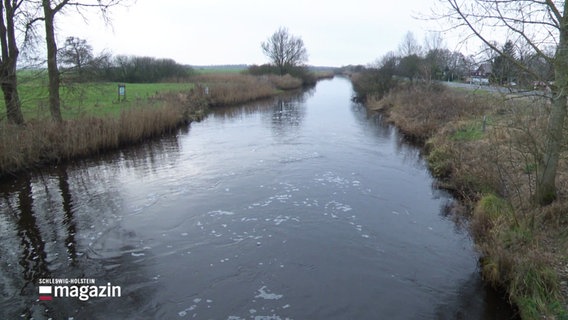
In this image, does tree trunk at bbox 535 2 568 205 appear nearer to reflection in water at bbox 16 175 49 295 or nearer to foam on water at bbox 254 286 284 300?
foam on water at bbox 254 286 284 300

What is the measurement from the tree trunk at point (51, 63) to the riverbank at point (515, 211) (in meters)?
16.6

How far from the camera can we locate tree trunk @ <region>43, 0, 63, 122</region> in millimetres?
17219

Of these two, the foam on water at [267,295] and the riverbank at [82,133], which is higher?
the riverbank at [82,133]

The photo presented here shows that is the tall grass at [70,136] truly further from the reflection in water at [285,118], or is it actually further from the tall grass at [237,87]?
the tall grass at [237,87]

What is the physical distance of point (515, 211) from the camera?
28.1ft

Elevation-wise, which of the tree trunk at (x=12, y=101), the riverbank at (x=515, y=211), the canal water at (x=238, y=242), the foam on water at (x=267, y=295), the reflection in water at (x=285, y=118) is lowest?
the foam on water at (x=267, y=295)

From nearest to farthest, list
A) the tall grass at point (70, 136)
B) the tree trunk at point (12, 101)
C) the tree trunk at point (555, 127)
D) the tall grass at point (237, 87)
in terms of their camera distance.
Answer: the tree trunk at point (555, 127) → the tall grass at point (70, 136) → the tree trunk at point (12, 101) → the tall grass at point (237, 87)

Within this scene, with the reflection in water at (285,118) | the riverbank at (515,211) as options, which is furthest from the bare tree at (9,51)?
the riverbank at (515,211)

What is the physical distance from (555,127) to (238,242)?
7198 millimetres

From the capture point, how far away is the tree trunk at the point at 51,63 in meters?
17.2

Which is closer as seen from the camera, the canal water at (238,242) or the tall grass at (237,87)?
the canal water at (238,242)

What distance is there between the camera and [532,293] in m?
6.18

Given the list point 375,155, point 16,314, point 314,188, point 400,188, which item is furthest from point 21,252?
point 375,155

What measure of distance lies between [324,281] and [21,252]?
21.6ft
